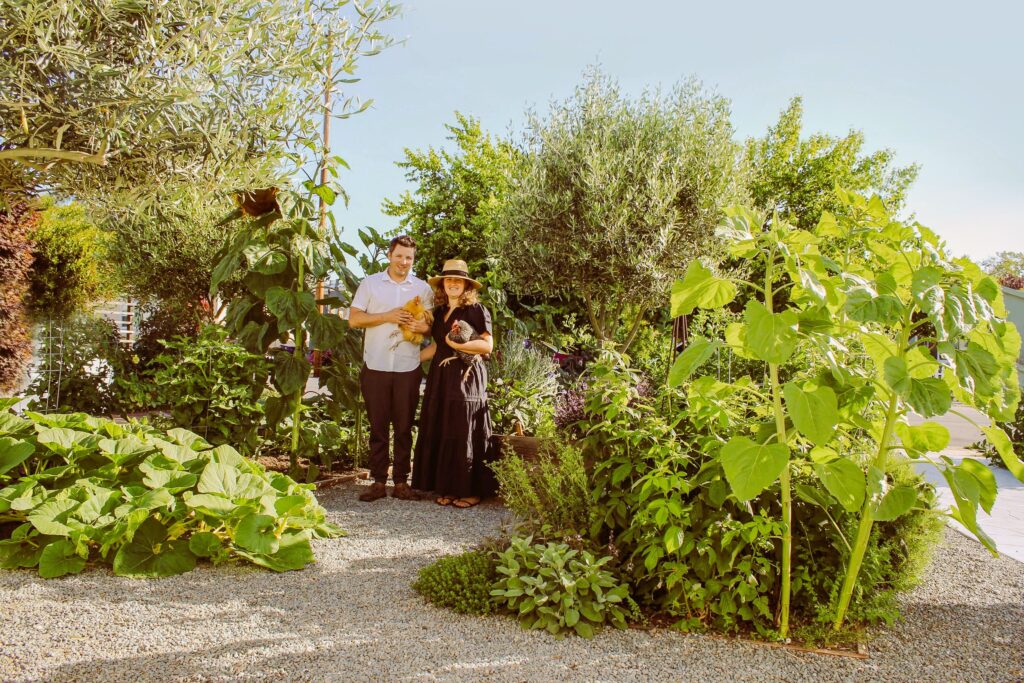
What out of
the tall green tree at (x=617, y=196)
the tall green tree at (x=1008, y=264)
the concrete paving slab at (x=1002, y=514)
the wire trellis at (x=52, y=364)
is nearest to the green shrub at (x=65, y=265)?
the wire trellis at (x=52, y=364)

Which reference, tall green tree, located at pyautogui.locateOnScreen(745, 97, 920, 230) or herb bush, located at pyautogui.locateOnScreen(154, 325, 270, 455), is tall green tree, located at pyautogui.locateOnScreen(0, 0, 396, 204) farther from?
tall green tree, located at pyautogui.locateOnScreen(745, 97, 920, 230)

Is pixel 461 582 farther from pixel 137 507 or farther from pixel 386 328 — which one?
pixel 386 328

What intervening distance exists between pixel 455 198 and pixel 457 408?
13.8m

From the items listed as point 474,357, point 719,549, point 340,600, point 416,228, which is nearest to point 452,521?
point 474,357

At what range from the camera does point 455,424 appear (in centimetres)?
502

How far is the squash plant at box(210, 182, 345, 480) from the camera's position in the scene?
518 cm

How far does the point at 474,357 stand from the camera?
5059 millimetres

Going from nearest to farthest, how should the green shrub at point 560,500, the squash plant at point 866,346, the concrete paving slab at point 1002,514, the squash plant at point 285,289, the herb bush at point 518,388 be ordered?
the squash plant at point 866,346 < the green shrub at point 560,500 < the concrete paving slab at point 1002,514 < the squash plant at point 285,289 < the herb bush at point 518,388

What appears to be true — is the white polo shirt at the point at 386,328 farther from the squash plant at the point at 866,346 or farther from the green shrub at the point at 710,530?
the squash plant at the point at 866,346

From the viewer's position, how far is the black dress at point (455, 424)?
501 cm

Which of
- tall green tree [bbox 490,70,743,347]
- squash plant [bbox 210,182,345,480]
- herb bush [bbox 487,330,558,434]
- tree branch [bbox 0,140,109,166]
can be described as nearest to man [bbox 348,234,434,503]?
squash plant [bbox 210,182,345,480]

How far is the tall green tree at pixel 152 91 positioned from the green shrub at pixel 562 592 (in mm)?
2554

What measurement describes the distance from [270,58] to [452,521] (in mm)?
2894

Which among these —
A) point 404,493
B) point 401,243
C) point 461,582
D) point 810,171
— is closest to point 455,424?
point 404,493
